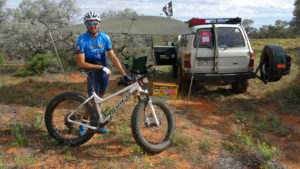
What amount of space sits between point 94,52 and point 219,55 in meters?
3.91

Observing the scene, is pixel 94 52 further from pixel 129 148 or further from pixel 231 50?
pixel 231 50

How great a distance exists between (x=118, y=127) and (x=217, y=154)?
186cm

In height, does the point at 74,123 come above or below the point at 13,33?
below

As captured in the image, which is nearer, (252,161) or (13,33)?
(252,161)

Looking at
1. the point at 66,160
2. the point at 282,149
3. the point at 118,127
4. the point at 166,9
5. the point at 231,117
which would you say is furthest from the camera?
the point at 166,9

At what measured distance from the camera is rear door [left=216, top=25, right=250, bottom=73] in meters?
6.11

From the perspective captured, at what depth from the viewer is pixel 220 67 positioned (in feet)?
20.3

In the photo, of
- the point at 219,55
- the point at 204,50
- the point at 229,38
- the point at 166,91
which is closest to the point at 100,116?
the point at 166,91

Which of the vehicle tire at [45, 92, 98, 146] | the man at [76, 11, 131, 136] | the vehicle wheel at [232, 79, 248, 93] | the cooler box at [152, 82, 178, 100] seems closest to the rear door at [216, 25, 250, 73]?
the vehicle wheel at [232, 79, 248, 93]

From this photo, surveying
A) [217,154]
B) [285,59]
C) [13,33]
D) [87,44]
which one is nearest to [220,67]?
[285,59]

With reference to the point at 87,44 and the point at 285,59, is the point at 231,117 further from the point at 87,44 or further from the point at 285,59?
the point at 87,44

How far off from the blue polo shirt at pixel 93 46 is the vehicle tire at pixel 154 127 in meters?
1.03

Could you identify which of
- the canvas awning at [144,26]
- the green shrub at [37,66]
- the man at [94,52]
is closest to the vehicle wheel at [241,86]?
the canvas awning at [144,26]

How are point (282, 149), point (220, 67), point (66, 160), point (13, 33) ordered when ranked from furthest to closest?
point (13, 33)
point (220, 67)
point (282, 149)
point (66, 160)
